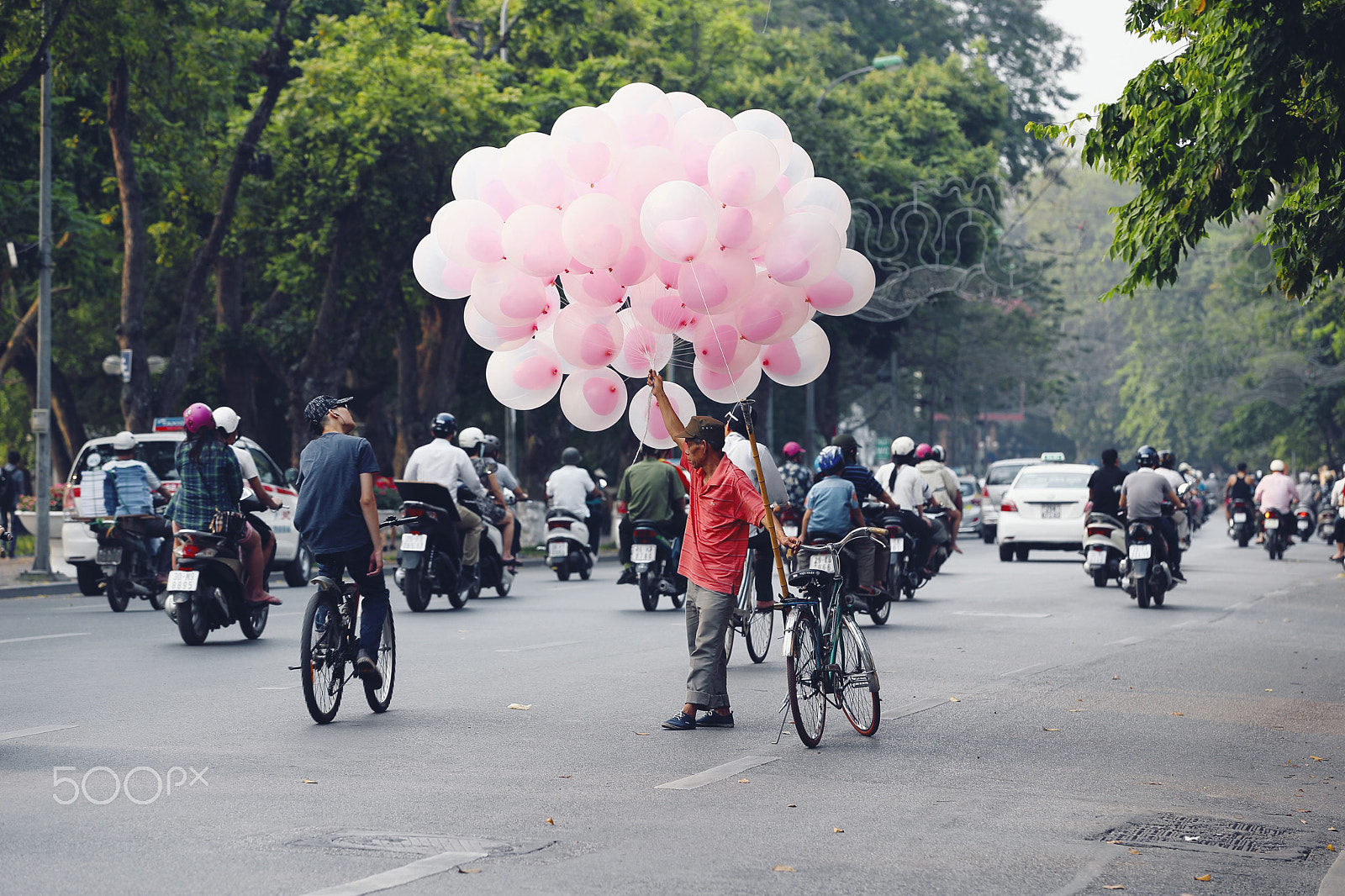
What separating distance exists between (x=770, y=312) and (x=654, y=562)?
824 cm

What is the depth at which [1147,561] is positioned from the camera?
18703mm

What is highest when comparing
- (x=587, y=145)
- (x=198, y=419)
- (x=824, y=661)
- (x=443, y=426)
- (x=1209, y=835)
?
(x=587, y=145)

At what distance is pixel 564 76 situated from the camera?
3033 cm

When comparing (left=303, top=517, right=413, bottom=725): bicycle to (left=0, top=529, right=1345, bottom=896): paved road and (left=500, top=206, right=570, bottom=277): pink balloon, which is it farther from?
(left=500, top=206, right=570, bottom=277): pink balloon

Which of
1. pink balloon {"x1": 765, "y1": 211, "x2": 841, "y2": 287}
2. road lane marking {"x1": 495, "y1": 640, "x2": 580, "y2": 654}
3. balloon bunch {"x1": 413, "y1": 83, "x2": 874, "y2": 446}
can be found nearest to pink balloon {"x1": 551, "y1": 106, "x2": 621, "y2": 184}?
balloon bunch {"x1": 413, "y1": 83, "x2": 874, "y2": 446}

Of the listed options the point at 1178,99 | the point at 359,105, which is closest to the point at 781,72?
the point at 359,105

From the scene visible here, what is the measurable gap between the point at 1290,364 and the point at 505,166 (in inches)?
2117

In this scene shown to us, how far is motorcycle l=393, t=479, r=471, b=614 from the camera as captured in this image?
16.6 meters

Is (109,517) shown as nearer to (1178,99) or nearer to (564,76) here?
(1178,99)

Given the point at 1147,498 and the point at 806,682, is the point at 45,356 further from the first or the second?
the point at 806,682

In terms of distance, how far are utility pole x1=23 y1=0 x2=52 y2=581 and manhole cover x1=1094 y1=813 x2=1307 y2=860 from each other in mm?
17816

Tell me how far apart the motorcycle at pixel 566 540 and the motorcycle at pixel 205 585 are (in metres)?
7.74

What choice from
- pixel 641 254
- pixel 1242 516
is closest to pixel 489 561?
pixel 641 254

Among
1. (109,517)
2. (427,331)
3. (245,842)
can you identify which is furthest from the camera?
(427,331)
